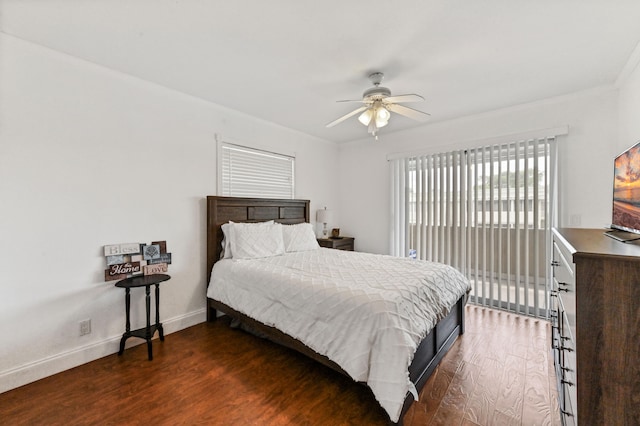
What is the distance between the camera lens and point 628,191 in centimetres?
172

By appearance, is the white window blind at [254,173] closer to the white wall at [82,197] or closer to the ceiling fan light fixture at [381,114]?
the white wall at [82,197]

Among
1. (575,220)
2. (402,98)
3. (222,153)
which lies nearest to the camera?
(402,98)

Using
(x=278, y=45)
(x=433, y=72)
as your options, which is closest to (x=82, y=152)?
(x=278, y=45)

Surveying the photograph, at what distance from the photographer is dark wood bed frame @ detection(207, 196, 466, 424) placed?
1897 millimetres

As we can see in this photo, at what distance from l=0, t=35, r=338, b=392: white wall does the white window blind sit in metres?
0.29

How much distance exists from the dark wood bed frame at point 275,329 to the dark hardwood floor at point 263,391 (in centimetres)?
14

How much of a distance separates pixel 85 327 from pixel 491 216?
14.7 ft

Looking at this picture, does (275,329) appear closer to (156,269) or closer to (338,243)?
(156,269)

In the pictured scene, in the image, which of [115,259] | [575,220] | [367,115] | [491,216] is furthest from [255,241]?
[575,220]

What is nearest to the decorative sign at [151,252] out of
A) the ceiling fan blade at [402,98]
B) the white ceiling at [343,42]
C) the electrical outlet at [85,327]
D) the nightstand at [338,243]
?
the electrical outlet at [85,327]

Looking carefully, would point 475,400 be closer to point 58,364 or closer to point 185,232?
point 185,232

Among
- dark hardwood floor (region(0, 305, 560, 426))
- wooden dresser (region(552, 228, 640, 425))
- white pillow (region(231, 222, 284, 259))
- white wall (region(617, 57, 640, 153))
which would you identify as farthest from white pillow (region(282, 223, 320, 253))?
white wall (region(617, 57, 640, 153))

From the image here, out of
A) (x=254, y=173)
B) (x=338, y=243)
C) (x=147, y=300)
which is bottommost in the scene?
(x=147, y=300)

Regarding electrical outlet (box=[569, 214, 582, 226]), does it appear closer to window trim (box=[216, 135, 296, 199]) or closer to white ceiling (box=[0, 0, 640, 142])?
white ceiling (box=[0, 0, 640, 142])
